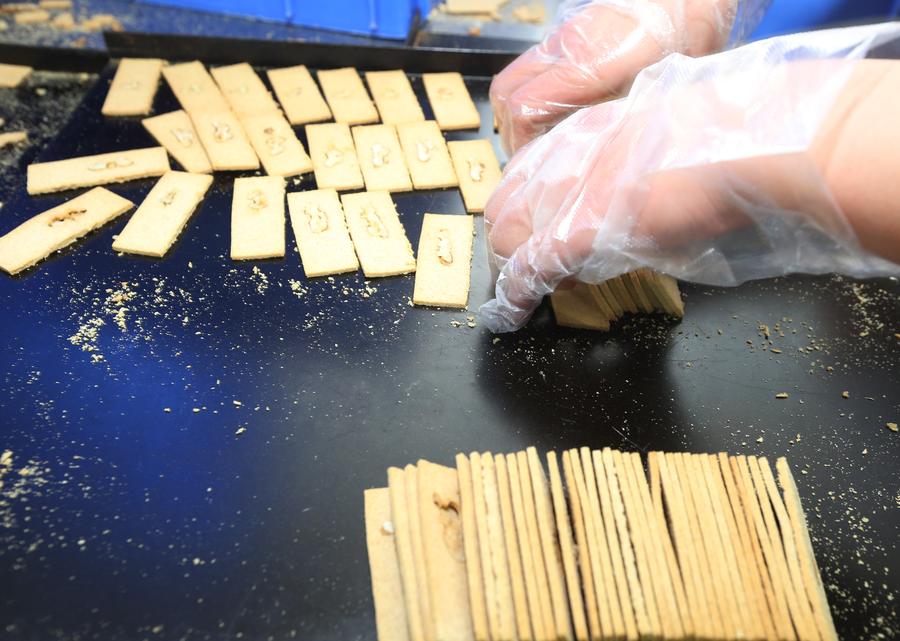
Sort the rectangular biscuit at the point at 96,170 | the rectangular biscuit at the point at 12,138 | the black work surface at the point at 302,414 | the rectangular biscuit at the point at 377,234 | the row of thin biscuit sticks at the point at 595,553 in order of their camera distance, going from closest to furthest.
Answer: the row of thin biscuit sticks at the point at 595,553 < the black work surface at the point at 302,414 < the rectangular biscuit at the point at 377,234 < the rectangular biscuit at the point at 96,170 < the rectangular biscuit at the point at 12,138

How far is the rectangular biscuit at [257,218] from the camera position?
1.76m

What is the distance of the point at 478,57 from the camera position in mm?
2363

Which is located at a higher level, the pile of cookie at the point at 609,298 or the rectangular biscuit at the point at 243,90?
the rectangular biscuit at the point at 243,90

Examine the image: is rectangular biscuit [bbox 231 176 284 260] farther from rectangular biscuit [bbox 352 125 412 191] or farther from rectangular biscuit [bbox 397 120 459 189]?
rectangular biscuit [bbox 397 120 459 189]

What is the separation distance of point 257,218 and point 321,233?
18cm

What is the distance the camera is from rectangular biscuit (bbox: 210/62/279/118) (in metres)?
2.20

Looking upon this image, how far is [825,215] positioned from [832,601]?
0.71 m

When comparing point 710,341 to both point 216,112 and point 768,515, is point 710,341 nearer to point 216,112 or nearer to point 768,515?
point 768,515

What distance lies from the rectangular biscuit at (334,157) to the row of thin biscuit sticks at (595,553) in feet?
3.37

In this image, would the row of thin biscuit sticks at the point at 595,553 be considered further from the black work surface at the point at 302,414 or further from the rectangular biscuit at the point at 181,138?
the rectangular biscuit at the point at 181,138

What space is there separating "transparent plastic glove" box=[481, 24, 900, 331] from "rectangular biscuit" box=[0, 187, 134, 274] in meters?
1.12

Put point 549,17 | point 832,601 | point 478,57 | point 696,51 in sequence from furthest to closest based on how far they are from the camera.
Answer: point 549,17
point 478,57
point 696,51
point 832,601

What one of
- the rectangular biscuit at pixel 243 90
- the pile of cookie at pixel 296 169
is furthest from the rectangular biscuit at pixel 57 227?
the rectangular biscuit at pixel 243 90

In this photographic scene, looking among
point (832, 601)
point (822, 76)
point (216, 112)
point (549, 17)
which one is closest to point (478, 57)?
point (549, 17)
